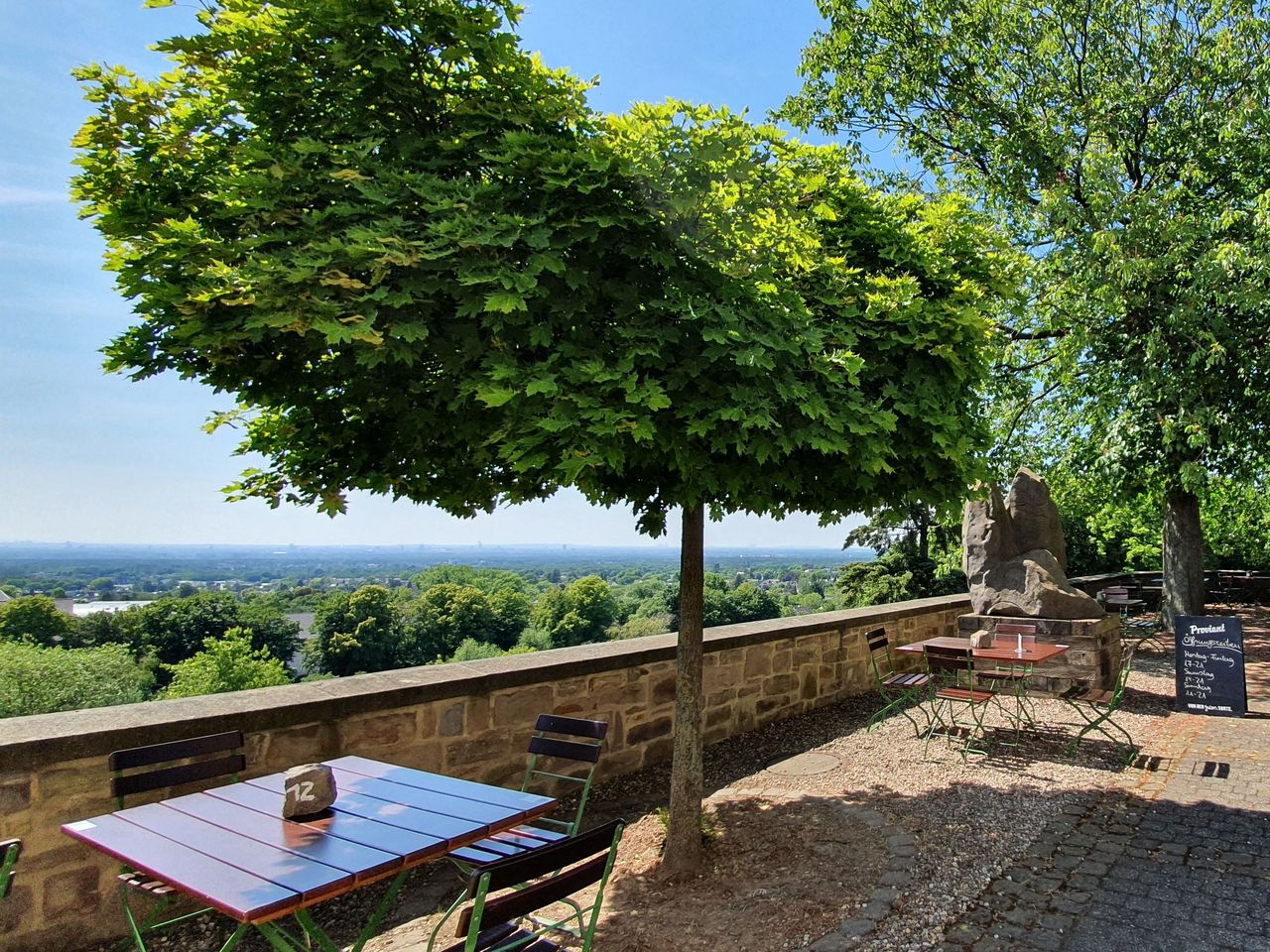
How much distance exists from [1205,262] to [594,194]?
9.70 m

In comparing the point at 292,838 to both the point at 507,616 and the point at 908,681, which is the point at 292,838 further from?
the point at 507,616

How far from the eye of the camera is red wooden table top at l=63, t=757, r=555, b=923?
7.85 feet

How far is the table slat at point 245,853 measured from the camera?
2.41 m

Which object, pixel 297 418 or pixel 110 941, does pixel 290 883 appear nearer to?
pixel 110 941

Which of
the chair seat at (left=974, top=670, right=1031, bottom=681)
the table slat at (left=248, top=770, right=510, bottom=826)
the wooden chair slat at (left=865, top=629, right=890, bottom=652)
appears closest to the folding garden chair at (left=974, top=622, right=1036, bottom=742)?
the chair seat at (left=974, top=670, right=1031, bottom=681)

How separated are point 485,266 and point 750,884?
10.1ft

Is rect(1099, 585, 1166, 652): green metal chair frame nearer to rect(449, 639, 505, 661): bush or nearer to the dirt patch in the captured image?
the dirt patch

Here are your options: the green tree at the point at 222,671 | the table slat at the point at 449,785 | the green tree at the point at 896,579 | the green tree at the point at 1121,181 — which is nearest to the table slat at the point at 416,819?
the table slat at the point at 449,785

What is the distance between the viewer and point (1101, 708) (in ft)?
25.6

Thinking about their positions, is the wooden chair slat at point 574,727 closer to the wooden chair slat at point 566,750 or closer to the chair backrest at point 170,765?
the wooden chair slat at point 566,750

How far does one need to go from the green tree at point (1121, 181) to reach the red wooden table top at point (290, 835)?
10.3 metres

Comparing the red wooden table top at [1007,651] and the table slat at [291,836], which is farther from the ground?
the table slat at [291,836]

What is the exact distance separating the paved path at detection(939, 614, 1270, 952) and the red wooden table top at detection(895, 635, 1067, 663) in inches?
43.5

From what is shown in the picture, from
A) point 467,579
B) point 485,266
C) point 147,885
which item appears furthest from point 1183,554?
point 467,579
